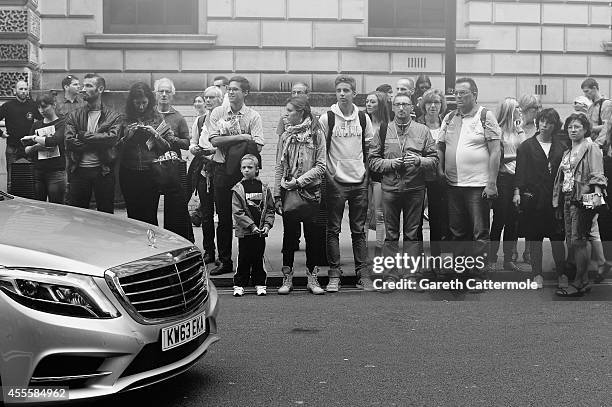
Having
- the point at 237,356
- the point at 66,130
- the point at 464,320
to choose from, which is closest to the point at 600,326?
the point at 464,320

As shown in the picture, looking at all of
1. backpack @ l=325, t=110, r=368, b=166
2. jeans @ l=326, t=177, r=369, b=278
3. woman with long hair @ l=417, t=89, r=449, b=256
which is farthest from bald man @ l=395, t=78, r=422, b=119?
jeans @ l=326, t=177, r=369, b=278

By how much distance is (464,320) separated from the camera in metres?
7.64

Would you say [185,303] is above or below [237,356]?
above

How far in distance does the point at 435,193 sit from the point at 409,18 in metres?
7.60

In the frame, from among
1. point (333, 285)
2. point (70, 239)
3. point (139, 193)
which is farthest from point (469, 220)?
point (70, 239)

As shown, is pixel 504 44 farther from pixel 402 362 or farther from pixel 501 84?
pixel 402 362

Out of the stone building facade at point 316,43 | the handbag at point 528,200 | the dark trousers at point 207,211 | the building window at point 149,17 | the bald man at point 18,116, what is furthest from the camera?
the building window at point 149,17

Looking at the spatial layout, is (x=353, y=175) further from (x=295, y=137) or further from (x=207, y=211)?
(x=207, y=211)

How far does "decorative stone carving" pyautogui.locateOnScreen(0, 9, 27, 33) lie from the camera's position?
14.6 metres

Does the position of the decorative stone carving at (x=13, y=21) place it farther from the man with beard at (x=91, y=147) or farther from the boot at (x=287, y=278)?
the boot at (x=287, y=278)

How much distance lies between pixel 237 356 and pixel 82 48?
10.7 metres

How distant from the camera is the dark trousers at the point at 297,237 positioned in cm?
902

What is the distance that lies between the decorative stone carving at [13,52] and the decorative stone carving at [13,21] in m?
0.24

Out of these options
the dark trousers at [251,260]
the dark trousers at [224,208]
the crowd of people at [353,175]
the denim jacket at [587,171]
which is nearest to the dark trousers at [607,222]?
the crowd of people at [353,175]
